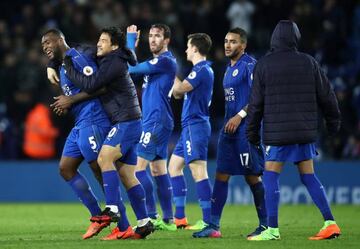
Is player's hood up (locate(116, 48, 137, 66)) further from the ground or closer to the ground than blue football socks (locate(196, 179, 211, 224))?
further from the ground

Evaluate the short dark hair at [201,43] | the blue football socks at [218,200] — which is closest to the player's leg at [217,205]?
the blue football socks at [218,200]

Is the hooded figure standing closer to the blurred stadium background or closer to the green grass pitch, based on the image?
the green grass pitch

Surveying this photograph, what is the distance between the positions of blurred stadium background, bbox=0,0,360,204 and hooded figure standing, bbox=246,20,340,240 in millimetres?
7332

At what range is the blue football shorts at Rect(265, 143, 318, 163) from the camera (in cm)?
1035

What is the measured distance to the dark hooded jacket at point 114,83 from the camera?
1040cm

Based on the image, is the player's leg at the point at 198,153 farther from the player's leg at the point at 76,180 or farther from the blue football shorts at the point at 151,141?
the player's leg at the point at 76,180

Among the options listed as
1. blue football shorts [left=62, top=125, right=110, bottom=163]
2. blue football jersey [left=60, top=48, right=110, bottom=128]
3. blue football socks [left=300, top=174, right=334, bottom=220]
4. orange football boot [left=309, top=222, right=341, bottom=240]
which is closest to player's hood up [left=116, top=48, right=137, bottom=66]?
blue football jersey [left=60, top=48, right=110, bottom=128]

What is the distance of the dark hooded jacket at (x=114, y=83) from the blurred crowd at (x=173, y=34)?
778cm

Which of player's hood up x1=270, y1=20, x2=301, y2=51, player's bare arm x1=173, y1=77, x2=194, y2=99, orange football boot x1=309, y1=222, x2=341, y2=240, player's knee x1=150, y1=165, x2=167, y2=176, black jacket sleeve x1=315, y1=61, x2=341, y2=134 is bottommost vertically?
orange football boot x1=309, y1=222, x2=341, y2=240

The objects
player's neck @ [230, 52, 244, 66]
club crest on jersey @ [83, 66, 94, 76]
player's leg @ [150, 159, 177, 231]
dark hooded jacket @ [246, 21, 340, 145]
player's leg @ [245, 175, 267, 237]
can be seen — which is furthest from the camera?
player's leg @ [150, 159, 177, 231]

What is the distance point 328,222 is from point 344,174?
722 centimetres

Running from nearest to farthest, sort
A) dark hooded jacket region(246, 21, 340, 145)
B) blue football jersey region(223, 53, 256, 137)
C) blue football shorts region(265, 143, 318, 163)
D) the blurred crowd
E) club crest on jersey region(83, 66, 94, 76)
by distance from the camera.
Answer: dark hooded jacket region(246, 21, 340, 145), blue football shorts region(265, 143, 318, 163), club crest on jersey region(83, 66, 94, 76), blue football jersey region(223, 53, 256, 137), the blurred crowd

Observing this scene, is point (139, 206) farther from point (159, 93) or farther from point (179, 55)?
point (179, 55)

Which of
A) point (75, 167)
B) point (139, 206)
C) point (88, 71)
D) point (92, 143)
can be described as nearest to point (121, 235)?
point (139, 206)
